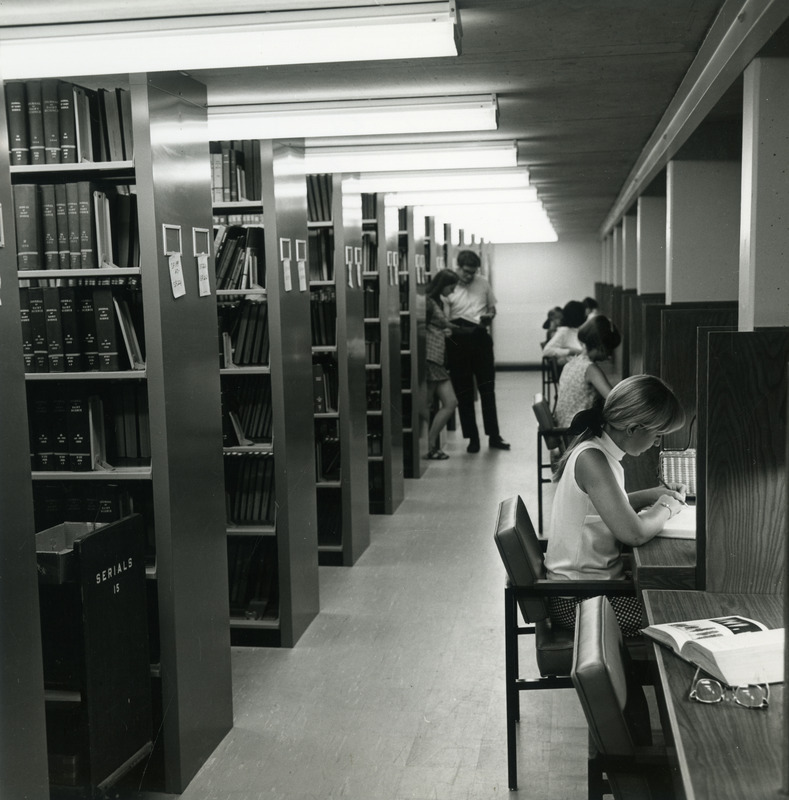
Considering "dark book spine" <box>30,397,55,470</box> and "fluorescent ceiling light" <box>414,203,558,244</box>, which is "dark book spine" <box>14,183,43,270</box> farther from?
"fluorescent ceiling light" <box>414,203,558,244</box>

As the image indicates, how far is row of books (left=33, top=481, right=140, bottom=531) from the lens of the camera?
3.49 metres

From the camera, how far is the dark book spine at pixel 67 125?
3.31 metres

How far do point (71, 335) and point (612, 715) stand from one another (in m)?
2.28

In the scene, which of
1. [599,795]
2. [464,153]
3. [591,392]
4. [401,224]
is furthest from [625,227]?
[599,795]

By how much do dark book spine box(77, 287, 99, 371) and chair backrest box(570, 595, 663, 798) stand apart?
197 cm

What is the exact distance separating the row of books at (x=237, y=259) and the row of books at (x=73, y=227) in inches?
45.6

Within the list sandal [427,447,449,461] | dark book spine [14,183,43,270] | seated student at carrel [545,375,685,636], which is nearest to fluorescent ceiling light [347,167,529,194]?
dark book spine [14,183,43,270]

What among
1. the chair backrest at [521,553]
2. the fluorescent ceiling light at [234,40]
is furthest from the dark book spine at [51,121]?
the chair backrest at [521,553]

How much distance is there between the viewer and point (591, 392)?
6199mm

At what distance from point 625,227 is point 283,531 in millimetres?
7243

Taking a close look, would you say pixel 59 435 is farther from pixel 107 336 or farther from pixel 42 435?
pixel 107 336

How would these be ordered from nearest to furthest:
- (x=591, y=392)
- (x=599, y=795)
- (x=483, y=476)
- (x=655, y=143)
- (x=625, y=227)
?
(x=599, y=795), (x=655, y=143), (x=591, y=392), (x=483, y=476), (x=625, y=227)

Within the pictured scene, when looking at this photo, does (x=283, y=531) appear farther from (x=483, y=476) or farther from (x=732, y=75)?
(x=483, y=476)

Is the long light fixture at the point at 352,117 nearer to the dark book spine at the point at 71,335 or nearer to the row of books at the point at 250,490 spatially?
the dark book spine at the point at 71,335
